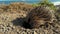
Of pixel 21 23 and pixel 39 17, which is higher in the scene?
pixel 39 17

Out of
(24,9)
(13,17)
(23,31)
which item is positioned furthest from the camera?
(24,9)

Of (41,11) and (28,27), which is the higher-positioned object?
(41,11)

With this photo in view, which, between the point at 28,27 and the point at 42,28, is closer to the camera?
the point at 42,28

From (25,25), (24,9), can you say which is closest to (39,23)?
(25,25)

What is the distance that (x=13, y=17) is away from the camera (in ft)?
32.9

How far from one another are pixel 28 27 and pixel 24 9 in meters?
3.20

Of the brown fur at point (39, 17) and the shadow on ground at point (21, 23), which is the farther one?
the shadow on ground at point (21, 23)

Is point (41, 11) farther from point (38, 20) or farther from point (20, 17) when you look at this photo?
point (20, 17)

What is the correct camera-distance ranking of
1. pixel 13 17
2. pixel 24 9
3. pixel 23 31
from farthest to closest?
pixel 24 9 → pixel 13 17 → pixel 23 31

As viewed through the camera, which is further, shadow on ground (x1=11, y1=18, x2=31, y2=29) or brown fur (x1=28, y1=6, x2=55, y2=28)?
shadow on ground (x1=11, y1=18, x2=31, y2=29)

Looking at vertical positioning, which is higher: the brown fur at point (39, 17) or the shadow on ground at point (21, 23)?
the brown fur at point (39, 17)

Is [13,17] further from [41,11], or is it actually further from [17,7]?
[17,7]

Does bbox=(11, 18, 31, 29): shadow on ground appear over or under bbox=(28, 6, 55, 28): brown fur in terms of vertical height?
under

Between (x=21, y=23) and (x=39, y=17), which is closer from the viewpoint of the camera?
(x=39, y=17)
